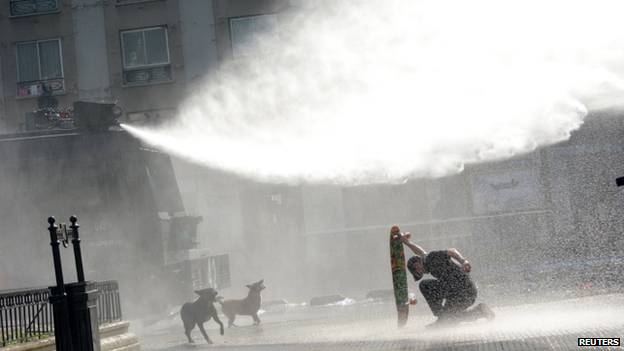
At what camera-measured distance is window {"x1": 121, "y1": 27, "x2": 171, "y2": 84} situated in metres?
26.5

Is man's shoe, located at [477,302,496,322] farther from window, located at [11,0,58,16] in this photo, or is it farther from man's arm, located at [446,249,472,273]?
window, located at [11,0,58,16]

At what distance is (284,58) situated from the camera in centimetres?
2428

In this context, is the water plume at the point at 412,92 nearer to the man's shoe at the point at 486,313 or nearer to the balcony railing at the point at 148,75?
the balcony railing at the point at 148,75

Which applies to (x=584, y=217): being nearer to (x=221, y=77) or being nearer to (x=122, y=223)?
(x=221, y=77)

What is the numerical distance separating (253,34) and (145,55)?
159 inches

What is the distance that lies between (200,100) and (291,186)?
443cm

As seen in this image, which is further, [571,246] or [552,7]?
[571,246]

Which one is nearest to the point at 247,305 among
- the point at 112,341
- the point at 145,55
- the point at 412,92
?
the point at 112,341

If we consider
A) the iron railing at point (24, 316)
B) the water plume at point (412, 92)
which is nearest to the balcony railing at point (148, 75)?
the water plume at point (412, 92)

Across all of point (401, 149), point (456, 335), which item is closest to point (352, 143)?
point (401, 149)

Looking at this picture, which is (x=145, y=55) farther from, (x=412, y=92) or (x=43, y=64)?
(x=412, y=92)

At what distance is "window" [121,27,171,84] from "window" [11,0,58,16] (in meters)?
2.87

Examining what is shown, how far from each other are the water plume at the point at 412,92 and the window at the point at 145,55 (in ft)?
10.7

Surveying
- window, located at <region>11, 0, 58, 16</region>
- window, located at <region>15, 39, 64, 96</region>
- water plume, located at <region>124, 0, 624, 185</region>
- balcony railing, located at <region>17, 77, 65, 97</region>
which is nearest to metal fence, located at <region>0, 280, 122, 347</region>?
water plume, located at <region>124, 0, 624, 185</region>
